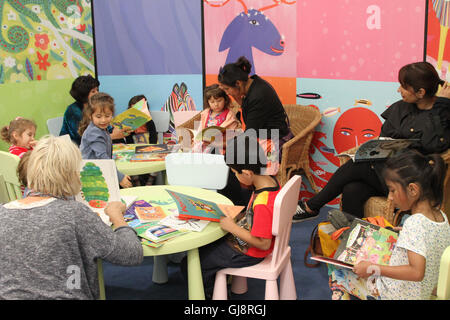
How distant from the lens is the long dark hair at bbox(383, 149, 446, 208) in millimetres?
1979

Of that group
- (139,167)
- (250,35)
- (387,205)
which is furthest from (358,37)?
(139,167)

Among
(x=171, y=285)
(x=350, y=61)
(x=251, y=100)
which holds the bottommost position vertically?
(x=171, y=285)

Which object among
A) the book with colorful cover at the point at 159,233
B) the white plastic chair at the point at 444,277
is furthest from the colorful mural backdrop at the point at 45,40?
the white plastic chair at the point at 444,277

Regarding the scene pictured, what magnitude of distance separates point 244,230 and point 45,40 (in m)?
3.64

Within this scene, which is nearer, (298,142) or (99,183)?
(99,183)

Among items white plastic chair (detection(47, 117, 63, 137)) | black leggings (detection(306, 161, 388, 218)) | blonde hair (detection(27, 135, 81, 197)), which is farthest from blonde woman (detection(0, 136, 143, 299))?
white plastic chair (detection(47, 117, 63, 137))

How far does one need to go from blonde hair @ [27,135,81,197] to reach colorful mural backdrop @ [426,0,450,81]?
2.80 m

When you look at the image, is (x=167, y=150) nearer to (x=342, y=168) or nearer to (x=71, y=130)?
(x=71, y=130)

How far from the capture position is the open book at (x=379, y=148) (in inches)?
120

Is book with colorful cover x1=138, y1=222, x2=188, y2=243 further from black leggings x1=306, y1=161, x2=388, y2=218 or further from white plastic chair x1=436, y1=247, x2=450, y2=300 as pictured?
black leggings x1=306, y1=161, x2=388, y2=218

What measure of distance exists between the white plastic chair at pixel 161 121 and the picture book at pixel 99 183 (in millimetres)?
2918

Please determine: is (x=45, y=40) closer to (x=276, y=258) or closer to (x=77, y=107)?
(x=77, y=107)

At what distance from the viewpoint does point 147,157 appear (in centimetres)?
364

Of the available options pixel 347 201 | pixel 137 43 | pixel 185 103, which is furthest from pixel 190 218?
pixel 137 43
